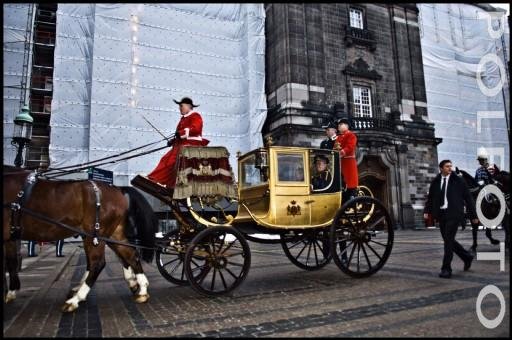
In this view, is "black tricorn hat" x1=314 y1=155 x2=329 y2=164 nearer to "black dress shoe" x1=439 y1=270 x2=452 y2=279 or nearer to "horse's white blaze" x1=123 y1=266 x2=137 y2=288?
"black dress shoe" x1=439 y1=270 x2=452 y2=279

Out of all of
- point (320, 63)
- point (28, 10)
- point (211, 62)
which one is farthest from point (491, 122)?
point (28, 10)

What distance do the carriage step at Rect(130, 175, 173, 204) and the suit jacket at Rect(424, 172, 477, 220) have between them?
4.44 metres

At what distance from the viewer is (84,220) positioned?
183 inches

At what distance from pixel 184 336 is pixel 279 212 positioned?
8.63ft

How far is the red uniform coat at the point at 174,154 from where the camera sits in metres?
5.34

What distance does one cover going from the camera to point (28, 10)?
62.7 feet

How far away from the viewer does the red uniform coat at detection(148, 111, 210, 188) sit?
534 cm

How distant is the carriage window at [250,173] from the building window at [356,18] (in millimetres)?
20304

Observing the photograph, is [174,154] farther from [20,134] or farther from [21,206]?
[20,134]

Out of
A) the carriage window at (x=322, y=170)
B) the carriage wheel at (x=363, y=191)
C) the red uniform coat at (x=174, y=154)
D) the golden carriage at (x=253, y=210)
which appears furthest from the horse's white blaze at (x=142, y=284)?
the carriage wheel at (x=363, y=191)

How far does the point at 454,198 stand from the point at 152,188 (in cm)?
482

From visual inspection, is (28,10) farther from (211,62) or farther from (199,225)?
(199,225)

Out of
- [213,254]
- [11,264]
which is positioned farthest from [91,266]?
[213,254]

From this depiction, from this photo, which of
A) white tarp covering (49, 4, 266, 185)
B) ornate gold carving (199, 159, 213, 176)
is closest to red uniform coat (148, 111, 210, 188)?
ornate gold carving (199, 159, 213, 176)
